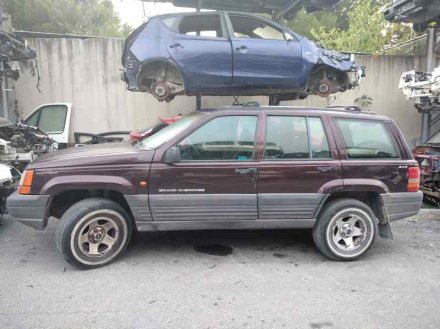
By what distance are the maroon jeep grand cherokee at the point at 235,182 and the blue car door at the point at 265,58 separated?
286 centimetres

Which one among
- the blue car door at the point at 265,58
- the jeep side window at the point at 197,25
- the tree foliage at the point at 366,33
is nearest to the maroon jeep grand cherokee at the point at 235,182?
the blue car door at the point at 265,58

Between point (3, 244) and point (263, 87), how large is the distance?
4.84m

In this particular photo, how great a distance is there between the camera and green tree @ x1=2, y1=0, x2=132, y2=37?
825 inches

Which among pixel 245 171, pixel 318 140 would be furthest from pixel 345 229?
pixel 245 171

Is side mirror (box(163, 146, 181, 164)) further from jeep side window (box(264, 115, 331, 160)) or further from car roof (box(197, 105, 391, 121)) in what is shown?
jeep side window (box(264, 115, 331, 160))

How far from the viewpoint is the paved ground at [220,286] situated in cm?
329

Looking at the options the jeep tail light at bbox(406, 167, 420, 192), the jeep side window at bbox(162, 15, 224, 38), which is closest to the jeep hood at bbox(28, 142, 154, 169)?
the jeep tail light at bbox(406, 167, 420, 192)

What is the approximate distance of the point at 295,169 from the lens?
4.41 meters

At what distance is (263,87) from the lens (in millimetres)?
7535

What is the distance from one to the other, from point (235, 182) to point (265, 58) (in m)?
3.68

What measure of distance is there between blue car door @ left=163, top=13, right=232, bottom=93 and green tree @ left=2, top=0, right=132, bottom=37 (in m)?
15.0

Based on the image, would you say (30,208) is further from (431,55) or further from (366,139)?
(431,55)

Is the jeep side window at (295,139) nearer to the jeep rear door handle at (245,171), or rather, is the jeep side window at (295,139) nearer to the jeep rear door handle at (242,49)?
the jeep rear door handle at (245,171)

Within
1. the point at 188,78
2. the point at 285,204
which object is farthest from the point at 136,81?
the point at 285,204
